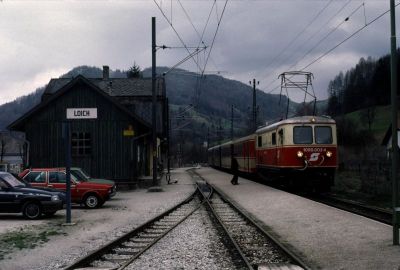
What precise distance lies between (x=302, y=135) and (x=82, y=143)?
13466 millimetres

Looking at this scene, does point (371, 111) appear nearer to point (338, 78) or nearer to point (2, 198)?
point (338, 78)

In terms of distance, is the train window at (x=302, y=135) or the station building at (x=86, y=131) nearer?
the train window at (x=302, y=135)

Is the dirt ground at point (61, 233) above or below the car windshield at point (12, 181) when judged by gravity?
below

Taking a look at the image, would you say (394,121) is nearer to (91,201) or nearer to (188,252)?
(188,252)

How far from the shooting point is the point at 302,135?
24.6m

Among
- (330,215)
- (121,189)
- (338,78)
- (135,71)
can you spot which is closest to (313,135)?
(330,215)

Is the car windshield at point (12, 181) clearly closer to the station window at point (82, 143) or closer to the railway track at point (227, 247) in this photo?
the railway track at point (227, 247)

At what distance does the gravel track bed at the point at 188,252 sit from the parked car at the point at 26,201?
4606 millimetres

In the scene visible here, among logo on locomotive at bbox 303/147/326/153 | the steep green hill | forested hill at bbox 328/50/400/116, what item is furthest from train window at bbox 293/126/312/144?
forested hill at bbox 328/50/400/116

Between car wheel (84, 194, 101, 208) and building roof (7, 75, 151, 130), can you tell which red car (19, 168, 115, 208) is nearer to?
car wheel (84, 194, 101, 208)

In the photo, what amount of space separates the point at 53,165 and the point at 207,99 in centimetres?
15964

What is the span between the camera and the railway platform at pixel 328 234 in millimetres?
9461

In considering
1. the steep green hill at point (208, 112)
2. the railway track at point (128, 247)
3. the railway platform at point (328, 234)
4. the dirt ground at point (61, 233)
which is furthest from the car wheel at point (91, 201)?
the steep green hill at point (208, 112)

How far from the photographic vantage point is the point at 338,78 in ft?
496
